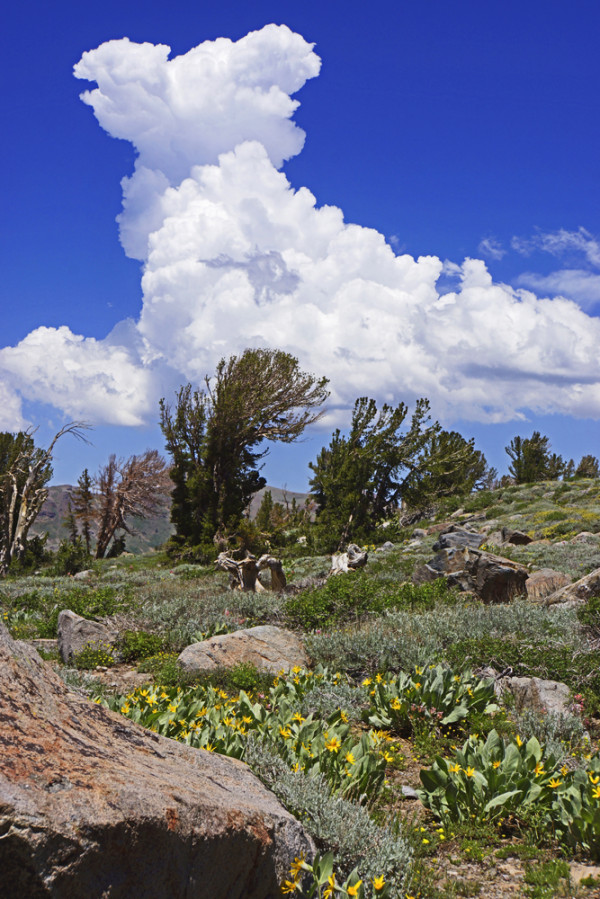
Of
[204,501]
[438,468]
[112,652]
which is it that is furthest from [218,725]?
[438,468]

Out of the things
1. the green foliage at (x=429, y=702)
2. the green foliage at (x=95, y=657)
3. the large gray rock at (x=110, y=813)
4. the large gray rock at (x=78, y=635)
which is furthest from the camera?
the large gray rock at (x=78, y=635)

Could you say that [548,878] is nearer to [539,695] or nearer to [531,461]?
[539,695]

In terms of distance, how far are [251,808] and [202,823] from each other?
426 mm

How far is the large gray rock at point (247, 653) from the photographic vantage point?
318 inches

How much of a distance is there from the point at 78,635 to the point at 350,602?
494 cm

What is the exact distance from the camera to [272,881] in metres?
2.88

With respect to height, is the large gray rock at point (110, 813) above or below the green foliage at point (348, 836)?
above

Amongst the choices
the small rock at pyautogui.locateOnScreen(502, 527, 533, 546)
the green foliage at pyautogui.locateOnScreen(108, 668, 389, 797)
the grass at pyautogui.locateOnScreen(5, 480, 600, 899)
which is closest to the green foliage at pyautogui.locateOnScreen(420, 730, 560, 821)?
the grass at pyautogui.locateOnScreen(5, 480, 600, 899)

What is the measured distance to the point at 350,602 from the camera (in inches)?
455

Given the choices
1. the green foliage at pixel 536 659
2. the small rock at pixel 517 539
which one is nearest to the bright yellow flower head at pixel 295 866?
the green foliage at pixel 536 659

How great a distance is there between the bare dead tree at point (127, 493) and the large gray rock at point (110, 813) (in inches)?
1260

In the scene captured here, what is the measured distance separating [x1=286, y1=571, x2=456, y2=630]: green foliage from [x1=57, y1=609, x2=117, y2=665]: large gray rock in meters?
3.52

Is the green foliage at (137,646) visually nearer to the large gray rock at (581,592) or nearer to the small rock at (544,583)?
the large gray rock at (581,592)

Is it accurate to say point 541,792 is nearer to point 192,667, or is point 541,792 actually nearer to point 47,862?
point 47,862
